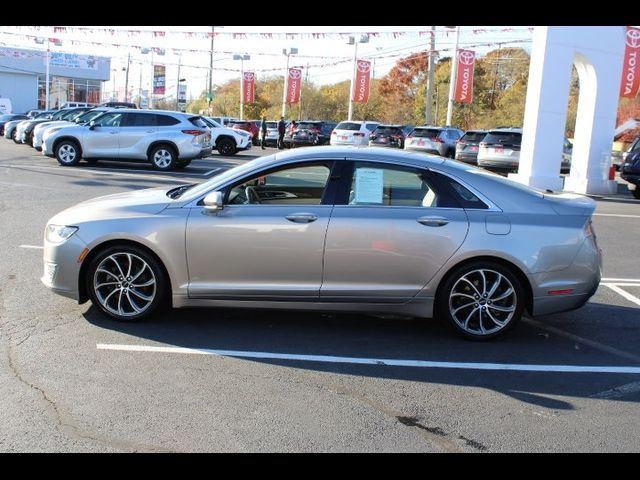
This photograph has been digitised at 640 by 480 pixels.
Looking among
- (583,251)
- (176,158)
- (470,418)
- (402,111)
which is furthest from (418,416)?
(402,111)

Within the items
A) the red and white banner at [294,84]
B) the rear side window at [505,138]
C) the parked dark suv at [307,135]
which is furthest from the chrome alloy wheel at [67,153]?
the red and white banner at [294,84]

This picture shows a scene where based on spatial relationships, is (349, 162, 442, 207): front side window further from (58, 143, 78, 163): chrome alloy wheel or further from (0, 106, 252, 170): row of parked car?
(58, 143, 78, 163): chrome alloy wheel

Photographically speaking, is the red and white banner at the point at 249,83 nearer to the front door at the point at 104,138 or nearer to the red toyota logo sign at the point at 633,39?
the front door at the point at 104,138

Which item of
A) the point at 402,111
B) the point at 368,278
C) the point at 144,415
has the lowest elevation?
the point at 144,415

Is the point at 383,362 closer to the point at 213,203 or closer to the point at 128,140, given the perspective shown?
the point at 213,203

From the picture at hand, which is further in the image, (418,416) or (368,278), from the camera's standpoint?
(368,278)

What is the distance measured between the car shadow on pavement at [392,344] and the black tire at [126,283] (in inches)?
5.4

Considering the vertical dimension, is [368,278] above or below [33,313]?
above

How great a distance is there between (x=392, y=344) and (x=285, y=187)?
1.62m

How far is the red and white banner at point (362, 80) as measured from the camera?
4341 cm
